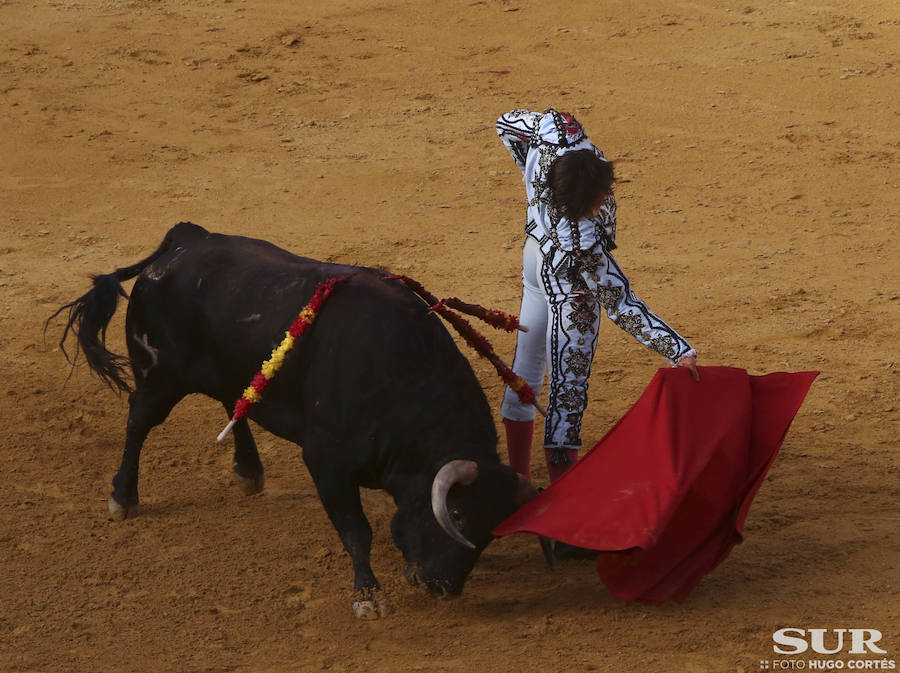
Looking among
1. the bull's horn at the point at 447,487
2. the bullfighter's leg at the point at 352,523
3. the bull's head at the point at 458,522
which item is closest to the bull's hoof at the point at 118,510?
the bullfighter's leg at the point at 352,523

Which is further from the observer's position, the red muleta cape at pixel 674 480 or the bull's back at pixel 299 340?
the bull's back at pixel 299 340

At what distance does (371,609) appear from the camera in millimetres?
4555

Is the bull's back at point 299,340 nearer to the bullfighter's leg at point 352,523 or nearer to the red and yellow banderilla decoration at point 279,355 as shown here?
the red and yellow banderilla decoration at point 279,355

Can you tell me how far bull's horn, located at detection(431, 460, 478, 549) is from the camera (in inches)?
166

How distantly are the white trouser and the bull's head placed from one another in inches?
21.3

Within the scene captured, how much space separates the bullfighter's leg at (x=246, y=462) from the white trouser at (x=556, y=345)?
127cm

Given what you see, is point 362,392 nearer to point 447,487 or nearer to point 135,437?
point 447,487

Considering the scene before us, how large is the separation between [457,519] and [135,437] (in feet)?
6.08

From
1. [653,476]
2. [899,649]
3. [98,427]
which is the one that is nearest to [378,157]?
[98,427]

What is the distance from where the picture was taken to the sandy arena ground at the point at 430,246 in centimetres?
449

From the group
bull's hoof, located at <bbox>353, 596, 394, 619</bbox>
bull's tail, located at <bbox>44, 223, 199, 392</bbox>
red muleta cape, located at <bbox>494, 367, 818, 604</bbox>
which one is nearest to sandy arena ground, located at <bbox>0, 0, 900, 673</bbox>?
bull's hoof, located at <bbox>353, 596, 394, 619</bbox>

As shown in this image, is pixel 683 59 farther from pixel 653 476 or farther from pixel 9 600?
pixel 9 600

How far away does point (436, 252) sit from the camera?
8.45 metres

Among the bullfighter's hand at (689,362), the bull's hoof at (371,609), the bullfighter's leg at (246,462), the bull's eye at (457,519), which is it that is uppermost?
the bullfighter's hand at (689,362)
